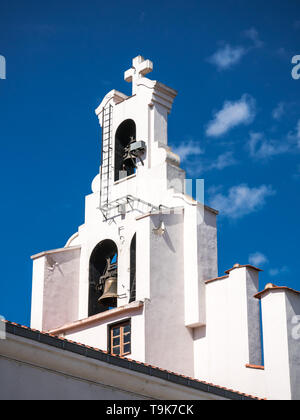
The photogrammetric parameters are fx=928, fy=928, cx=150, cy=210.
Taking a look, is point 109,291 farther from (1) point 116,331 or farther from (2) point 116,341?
(2) point 116,341

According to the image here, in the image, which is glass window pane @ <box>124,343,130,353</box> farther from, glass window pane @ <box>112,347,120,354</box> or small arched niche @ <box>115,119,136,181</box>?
small arched niche @ <box>115,119,136,181</box>

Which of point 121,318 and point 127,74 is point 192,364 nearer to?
point 121,318

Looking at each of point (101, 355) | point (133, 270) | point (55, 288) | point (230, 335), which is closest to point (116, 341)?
point (133, 270)

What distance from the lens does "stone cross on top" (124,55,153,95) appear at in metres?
30.3

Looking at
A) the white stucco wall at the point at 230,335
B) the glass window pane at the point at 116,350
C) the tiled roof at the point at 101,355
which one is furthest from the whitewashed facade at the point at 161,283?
the tiled roof at the point at 101,355

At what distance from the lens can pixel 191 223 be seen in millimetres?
26766

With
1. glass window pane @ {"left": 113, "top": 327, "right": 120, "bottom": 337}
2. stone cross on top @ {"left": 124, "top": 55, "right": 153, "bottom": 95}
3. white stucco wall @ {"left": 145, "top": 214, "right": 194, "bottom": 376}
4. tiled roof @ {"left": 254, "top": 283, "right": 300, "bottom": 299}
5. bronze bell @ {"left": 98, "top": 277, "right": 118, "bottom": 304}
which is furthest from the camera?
stone cross on top @ {"left": 124, "top": 55, "right": 153, "bottom": 95}

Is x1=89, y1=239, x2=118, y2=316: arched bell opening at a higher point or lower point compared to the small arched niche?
lower

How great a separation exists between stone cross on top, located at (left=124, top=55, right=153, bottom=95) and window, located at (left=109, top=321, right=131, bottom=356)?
→ 27.4ft

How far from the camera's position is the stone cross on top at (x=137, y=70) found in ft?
99.5

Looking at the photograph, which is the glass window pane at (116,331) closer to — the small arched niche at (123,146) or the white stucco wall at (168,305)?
the white stucco wall at (168,305)

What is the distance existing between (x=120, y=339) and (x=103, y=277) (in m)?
3.06

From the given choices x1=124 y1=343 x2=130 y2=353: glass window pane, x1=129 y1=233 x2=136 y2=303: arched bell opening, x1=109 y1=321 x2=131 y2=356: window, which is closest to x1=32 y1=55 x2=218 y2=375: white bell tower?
x1=129 y1=233 x2=136 y2=303: arched bell opening

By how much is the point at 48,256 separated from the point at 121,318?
155 inches
